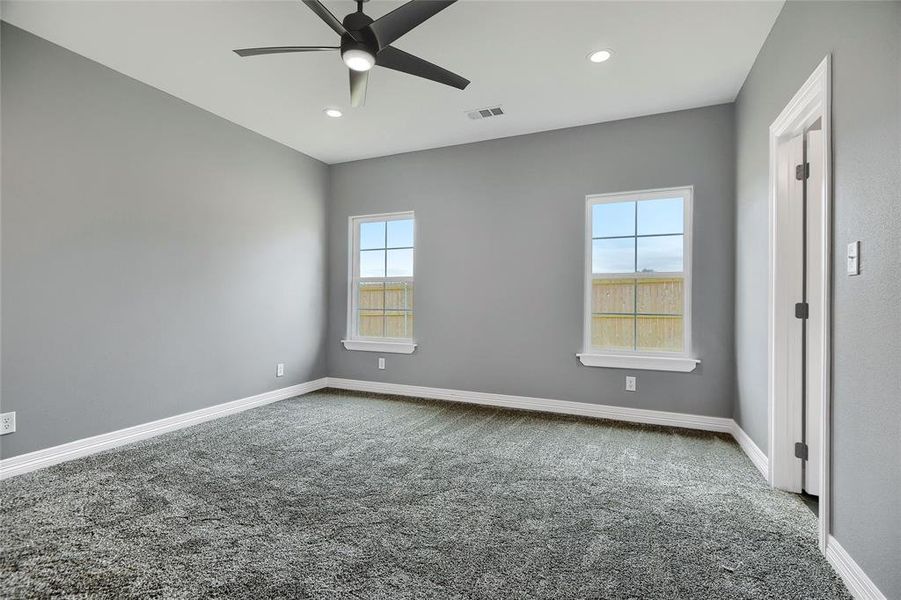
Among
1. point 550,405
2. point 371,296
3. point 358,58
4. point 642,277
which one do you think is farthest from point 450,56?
point 550,405

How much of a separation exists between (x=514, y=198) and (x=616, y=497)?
2.94 m

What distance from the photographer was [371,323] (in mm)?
5203

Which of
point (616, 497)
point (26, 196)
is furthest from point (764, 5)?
point (26, 196)

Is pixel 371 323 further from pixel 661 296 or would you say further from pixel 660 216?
pixel 660 216

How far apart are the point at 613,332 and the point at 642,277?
1.86ft

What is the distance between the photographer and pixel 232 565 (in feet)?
5.62

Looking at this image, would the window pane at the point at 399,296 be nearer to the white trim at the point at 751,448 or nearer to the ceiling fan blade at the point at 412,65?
the ceiling fan blade at the point at 412,65

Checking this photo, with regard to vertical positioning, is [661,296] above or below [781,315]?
above

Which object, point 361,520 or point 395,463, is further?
point 395,463

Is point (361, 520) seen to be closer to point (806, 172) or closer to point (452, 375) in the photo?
point (452, 375)

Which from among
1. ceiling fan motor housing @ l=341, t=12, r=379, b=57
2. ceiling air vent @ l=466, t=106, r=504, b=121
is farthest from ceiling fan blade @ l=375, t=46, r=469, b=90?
ceiling air vent @ l=466, t=106, r=504, b=121

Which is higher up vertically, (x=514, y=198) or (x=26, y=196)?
(x=514, y=198)

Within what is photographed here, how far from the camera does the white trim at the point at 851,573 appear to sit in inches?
57.8

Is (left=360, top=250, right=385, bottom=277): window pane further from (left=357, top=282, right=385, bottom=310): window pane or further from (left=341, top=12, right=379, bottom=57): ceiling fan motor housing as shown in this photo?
(left=341, top=12, right=379, bottom=57): ceiling fan motor housing
